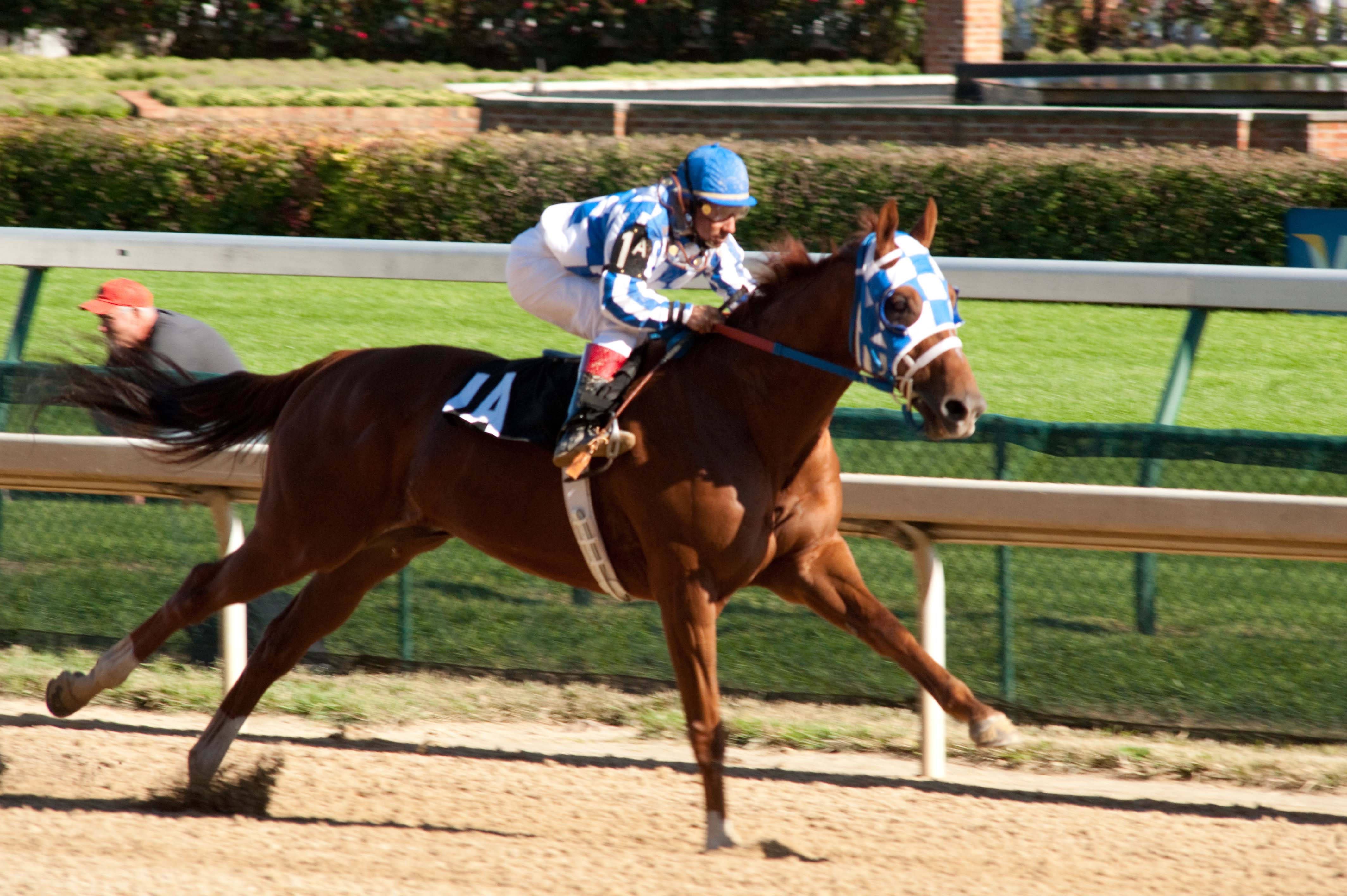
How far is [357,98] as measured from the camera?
15.4 m

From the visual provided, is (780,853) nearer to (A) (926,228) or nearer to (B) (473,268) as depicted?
(A) (926,228)

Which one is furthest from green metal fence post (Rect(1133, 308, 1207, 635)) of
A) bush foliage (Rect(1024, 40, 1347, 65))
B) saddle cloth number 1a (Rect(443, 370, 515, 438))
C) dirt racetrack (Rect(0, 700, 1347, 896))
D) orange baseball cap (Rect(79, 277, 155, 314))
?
bush foliage (Rect(1024, 40, 1347, 65))

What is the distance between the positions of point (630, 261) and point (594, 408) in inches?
14.5

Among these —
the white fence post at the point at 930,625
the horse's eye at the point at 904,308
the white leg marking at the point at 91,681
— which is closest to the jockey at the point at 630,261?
the horse's eye at the point at 904,308

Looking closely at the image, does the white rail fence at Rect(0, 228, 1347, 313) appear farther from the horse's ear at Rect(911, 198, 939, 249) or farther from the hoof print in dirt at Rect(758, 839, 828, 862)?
the hoof print in dirt at Rect(758, 839, 828, 862)

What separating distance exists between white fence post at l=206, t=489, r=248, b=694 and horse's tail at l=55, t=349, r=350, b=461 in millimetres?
338

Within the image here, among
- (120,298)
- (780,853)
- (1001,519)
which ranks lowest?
(780,853)

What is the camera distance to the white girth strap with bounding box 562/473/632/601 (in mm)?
3855

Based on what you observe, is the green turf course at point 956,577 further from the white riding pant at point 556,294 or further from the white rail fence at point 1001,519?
the white riding pant at point 556,294

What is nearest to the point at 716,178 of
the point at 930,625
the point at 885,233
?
the point at 885,233

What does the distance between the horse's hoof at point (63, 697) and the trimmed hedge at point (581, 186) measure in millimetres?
6425

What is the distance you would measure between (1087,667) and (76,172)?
904 centimetres

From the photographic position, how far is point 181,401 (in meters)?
4.53

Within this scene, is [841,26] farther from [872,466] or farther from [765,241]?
[872,466]
